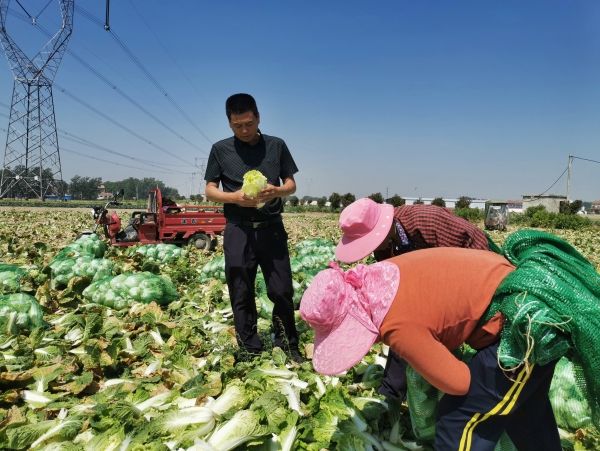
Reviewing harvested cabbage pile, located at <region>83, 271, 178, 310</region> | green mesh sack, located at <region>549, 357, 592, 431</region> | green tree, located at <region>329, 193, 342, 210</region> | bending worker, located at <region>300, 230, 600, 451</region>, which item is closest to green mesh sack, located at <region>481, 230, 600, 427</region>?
bending worker, located at <region>300, 230, 600, 451</region>

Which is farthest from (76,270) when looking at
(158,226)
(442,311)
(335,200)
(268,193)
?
(335,200)

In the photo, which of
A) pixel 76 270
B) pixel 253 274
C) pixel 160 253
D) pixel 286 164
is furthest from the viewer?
pixel 160 253

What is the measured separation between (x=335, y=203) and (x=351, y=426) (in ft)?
186

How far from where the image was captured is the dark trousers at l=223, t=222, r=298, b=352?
3949 mm

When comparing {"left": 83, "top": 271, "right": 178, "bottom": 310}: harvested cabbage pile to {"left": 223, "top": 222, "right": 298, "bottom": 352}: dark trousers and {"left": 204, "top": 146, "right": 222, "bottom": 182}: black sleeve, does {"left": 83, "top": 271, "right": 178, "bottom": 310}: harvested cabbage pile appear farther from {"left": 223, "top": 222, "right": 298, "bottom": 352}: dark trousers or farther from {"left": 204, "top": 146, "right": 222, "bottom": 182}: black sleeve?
{"left": 204, "top": 146, "right": 222, "bottom": 182}: black sleeve

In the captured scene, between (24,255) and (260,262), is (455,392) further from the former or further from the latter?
(24,255)

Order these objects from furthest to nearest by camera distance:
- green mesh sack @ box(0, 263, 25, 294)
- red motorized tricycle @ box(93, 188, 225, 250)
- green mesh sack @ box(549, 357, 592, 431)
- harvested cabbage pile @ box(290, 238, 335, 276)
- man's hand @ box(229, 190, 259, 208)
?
red motorized tricycle @ box(93, 188, 225, 250) → harvested cabbage pile @ box(290, 238, 335, 276) → green mesh sack @ box(0, 263, 25, 294) → man's hand @ box(229, 190, 259, 208) → green mesh sack @ box(549, 357, 592, 431)

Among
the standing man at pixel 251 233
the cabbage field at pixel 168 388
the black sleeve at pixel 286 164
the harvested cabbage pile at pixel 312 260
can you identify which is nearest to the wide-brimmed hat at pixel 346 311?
the cabbage field at pixel 168 388

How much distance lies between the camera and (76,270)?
6.52 m

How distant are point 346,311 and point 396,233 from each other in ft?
3.44

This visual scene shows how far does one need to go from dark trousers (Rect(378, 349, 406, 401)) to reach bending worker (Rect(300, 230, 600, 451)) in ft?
3.30

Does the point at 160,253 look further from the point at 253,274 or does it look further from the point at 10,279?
the point at 253,274

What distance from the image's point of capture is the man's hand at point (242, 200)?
12.0 ft

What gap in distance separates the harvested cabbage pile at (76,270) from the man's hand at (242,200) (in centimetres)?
364
